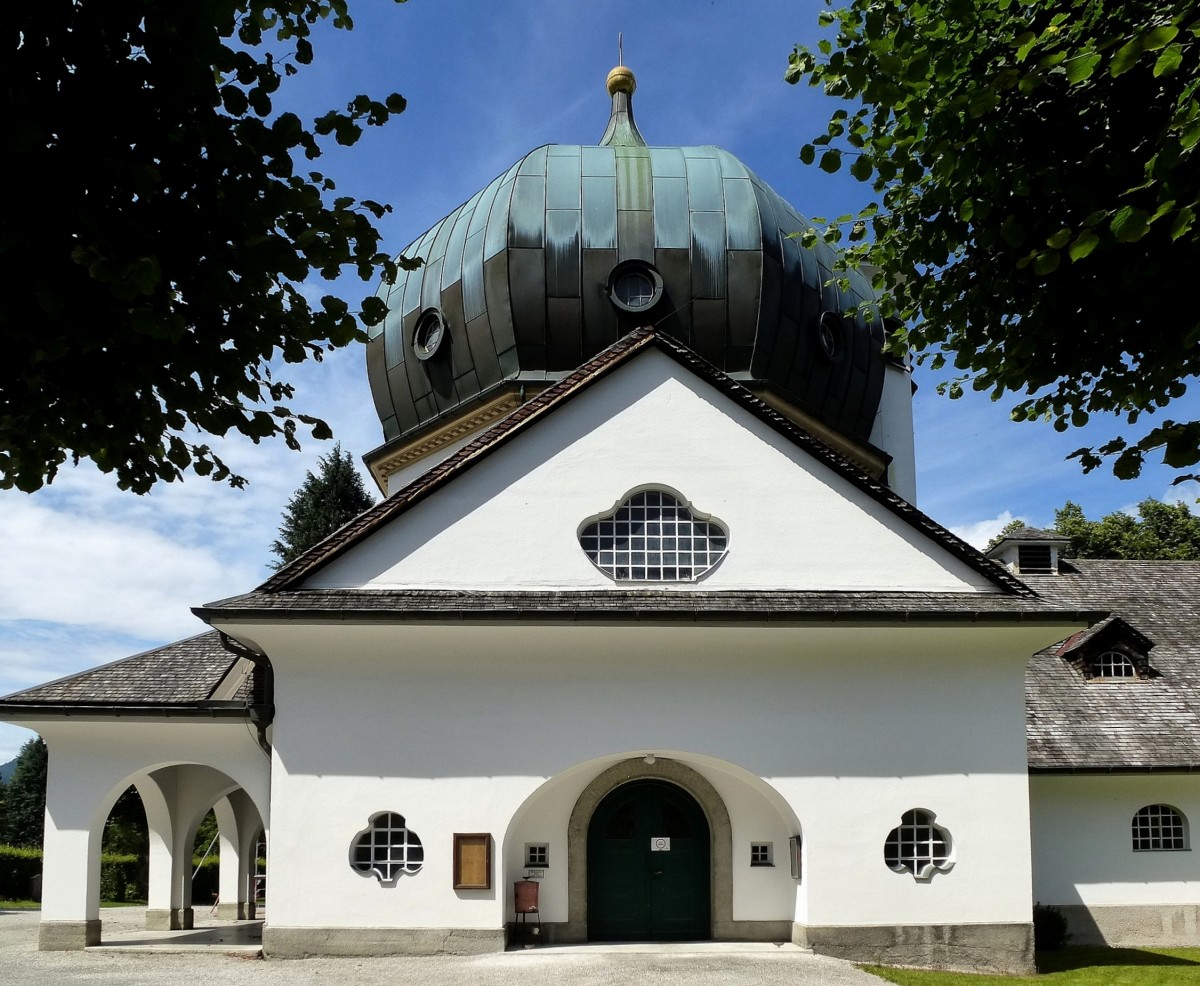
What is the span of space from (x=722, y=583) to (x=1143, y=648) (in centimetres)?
898

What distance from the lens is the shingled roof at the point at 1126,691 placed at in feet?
57.6

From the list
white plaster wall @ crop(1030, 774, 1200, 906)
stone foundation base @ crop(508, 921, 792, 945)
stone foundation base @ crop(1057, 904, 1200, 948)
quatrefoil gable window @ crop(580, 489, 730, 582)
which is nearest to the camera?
quatrefoil gable window @ crop(580, 489, 730, 582)

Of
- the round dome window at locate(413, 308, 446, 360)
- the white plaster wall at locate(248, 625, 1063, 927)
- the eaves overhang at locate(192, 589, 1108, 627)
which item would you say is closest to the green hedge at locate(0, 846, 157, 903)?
the round dome window at locate(413, 308, 446, 360)

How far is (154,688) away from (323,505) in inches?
1010

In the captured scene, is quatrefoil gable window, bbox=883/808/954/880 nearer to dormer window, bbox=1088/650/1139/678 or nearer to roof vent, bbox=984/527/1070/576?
dormer window, bbox=1088/650/1139/678

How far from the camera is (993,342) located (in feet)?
31.7

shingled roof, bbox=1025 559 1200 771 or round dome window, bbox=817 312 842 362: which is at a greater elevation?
round dome window, bbox=817 312 842 362

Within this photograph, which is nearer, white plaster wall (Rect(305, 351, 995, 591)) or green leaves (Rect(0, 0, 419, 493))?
green leaves (Rect(0, 0, 419, 493))

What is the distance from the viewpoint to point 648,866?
16062 mm

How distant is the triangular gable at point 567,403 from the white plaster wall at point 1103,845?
15.4 feet

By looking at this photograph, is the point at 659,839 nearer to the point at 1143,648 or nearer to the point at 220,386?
the point at 1143,648

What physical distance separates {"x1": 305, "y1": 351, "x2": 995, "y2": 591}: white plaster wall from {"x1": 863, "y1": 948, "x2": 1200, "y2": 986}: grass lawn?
4.74m

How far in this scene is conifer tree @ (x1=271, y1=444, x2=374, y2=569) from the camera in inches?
1672

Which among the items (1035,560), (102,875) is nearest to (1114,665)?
(1035,560)
